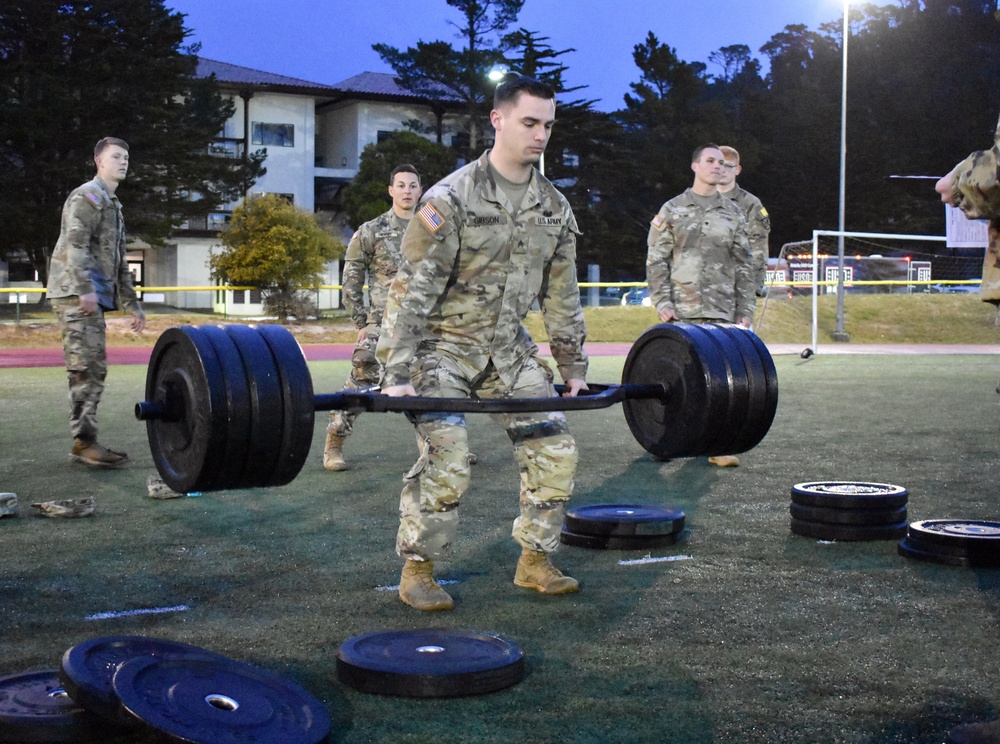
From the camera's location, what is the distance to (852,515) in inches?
225

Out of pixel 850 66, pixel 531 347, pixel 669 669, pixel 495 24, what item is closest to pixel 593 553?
pixel 531 347

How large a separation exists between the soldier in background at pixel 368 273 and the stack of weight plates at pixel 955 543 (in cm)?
387

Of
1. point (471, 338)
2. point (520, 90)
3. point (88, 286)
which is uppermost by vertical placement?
point (520, 90)

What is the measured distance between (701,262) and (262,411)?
517 cm

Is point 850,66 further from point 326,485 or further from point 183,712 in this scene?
point 183,712

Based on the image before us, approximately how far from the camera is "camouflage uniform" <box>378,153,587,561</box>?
14.7 ft

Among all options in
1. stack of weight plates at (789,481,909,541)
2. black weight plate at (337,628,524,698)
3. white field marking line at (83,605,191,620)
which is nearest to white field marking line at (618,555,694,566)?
stack of weight plates at (789,481,909,541)

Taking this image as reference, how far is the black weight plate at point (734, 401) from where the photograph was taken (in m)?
4.62

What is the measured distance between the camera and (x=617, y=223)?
50.3m

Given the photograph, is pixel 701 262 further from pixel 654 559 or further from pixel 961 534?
pixel 961 534

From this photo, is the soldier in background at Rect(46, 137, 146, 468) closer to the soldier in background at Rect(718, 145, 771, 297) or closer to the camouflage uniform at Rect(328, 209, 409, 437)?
the camouflage uniform at Rect(328, 209, 409, 437)

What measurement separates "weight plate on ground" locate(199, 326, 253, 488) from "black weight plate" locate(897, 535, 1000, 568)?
314 centimetres

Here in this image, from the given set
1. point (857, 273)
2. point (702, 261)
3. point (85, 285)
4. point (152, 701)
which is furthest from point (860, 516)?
point (857, 273)

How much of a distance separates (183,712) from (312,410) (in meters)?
1.15
